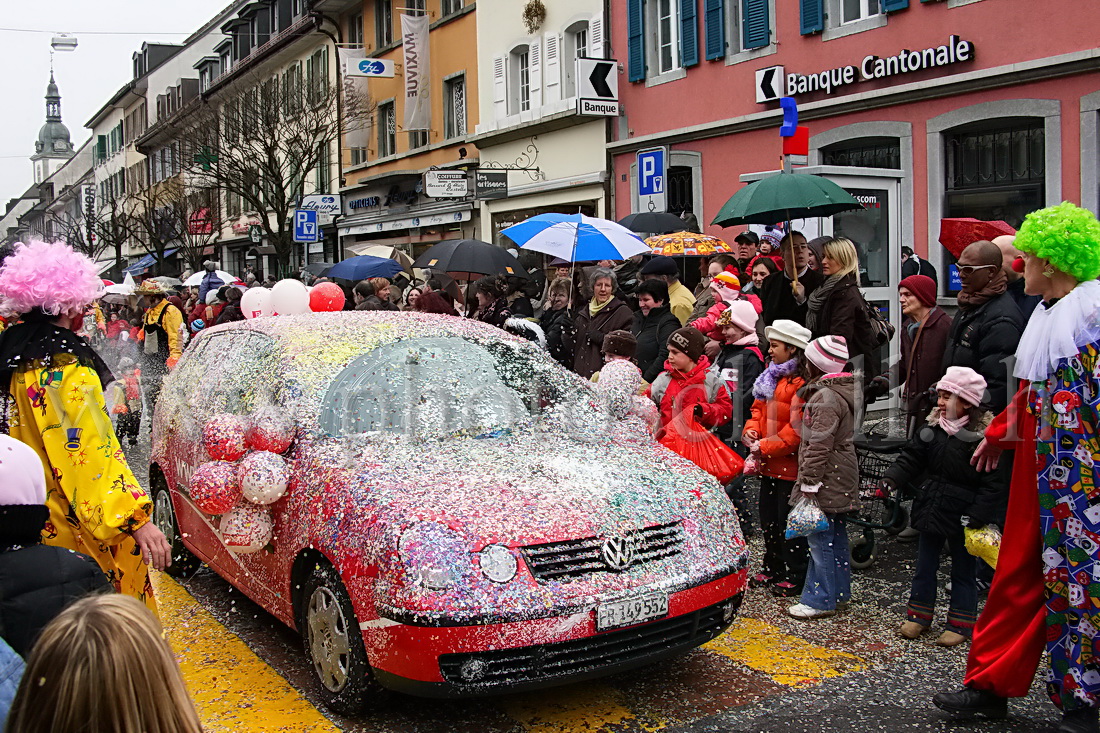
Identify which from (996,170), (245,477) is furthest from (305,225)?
(245,477)

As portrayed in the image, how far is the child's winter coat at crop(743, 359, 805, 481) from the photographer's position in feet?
19.1

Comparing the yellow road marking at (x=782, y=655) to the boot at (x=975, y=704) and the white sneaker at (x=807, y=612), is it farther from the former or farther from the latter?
the boot at (x=975, y=704)

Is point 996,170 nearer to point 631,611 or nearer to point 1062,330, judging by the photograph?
point 1062,330

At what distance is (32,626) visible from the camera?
2.65 m

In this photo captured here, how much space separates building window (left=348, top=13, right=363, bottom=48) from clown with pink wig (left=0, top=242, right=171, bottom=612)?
2893cm

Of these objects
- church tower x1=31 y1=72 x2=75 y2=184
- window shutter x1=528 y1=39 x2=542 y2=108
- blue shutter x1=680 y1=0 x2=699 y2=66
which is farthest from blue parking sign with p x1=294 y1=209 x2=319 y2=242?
church tower x1=31 y1=72 x2=75 y2=184

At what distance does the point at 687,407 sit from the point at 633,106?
13484mm

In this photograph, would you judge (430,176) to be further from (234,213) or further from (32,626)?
(234,213)

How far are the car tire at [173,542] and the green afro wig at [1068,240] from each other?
194 inches

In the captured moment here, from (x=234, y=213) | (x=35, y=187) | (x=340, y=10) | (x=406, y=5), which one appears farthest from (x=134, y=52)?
(x=35, y=187)

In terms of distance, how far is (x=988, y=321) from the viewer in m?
5.36

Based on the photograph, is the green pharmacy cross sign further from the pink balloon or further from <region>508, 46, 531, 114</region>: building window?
the pink balloon

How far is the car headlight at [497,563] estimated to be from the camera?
3.95m

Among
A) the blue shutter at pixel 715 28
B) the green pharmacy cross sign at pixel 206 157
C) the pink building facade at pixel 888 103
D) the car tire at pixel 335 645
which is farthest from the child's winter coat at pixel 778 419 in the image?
the green pharmacy cross sign at pixel 206 157
